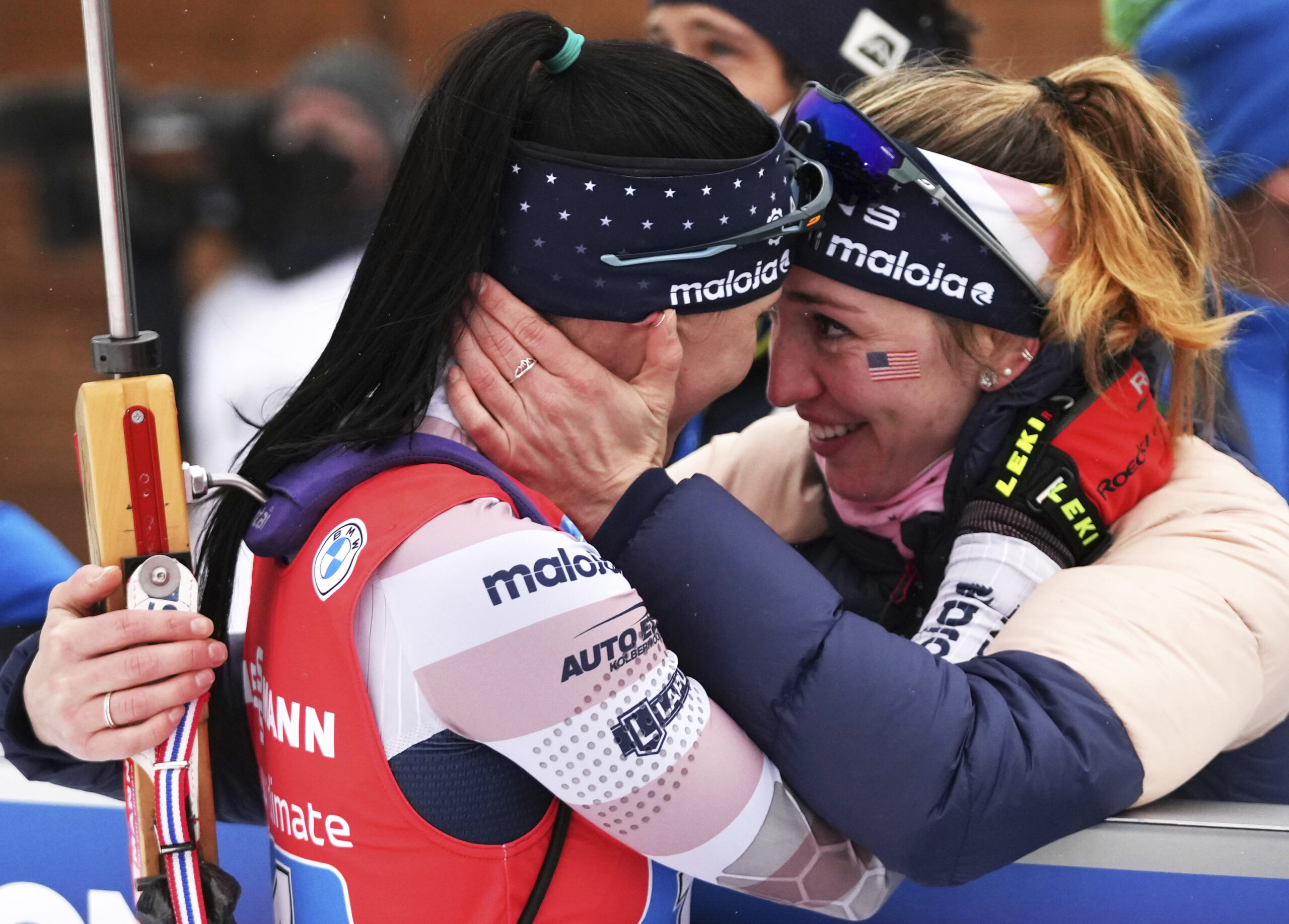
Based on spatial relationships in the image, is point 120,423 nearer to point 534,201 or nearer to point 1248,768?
point 534,201

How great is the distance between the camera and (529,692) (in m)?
1.12

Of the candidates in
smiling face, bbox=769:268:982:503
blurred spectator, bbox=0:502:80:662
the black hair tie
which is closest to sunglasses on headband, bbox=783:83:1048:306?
smiling face, bbox=769:268:982:503

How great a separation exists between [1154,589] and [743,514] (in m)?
0.50

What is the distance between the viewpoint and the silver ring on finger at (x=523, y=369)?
4.32ft

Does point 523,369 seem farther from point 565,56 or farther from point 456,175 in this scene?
point 565,56

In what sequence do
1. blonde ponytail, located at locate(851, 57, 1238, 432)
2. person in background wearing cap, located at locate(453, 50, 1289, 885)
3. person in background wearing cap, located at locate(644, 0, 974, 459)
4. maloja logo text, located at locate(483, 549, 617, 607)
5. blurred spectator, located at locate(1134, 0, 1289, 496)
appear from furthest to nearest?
person in background wearing cap, located at locate(644, 0, 974, 459), blurred spectator, located at locate(1134, 0, 1289, 496), blonde ponytail, located at locate(851, 57, 1238, 432), person in background wearing cap, located at locate(453, 50, 1289, 885), maloja logo text, located at locate(483, 549, 617, 607)

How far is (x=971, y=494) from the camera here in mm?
1787

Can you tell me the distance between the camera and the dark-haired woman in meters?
1.13

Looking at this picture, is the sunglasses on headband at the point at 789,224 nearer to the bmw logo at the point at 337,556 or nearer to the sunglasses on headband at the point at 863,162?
the sunglasses on headband at the point at 863,162

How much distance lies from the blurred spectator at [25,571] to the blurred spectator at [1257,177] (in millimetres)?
2322

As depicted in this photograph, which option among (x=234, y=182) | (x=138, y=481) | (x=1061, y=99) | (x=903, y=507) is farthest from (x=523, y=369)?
(x=234, y=182)

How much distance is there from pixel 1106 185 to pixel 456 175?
37.7 inches

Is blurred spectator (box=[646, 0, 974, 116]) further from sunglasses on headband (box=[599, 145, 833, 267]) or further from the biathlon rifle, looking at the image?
the biathlon rifle

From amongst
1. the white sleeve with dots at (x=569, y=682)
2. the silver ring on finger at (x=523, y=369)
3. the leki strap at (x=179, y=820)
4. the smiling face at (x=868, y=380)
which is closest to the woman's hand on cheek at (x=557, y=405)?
the silver ring on finger at (x=523, y=369)
